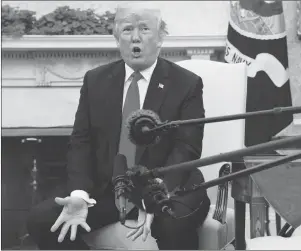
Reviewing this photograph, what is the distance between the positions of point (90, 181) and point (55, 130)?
3.08 meters

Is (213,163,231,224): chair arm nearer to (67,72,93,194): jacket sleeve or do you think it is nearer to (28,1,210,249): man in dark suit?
(28,1,210,249): man in dark suit

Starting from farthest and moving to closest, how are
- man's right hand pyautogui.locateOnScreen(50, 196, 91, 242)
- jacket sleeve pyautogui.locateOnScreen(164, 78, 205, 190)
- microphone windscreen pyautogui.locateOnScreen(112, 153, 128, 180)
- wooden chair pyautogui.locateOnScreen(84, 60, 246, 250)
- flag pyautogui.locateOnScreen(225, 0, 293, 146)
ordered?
flag pyautogui.locateOnScreen(225, 0, 293, 146)
wooden chair pyautogui.locateOnScreen(84, 60, 246, 250)
jacket sleeve pyautogui.locateOnScreen(164, 78, 205, 190)
man's right hand pyautogui.locateOnScreen(50, 196, 91, 242)
microphone windscreen pyautogui.locateOnScreen(112, 153, 128, 180)

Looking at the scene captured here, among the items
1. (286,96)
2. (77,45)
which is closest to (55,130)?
(77,45)

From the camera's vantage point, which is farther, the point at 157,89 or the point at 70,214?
the point at 157,89

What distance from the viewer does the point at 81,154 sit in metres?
1.51

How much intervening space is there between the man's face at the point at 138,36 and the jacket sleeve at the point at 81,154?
0.16m

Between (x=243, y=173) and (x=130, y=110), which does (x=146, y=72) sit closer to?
(x=130, y=110)

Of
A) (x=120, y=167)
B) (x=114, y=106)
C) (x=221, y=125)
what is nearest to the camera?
(x=120, y=167)

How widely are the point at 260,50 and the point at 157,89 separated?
→ 2.81 meters

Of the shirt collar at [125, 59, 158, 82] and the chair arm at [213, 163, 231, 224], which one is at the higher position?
the shirt collar at [125, 59, 158, 82]

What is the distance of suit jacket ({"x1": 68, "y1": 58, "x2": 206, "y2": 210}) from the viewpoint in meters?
1.45

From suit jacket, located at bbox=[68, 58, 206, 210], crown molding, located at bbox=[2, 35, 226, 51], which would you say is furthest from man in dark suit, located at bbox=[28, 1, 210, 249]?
crown molding, located at bbox=[2, 35, 226, 51]

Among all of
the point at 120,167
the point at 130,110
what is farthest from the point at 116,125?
the point at 120,167

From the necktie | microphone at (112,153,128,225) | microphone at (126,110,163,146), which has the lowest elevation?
microphone at (112,153,128,225)
